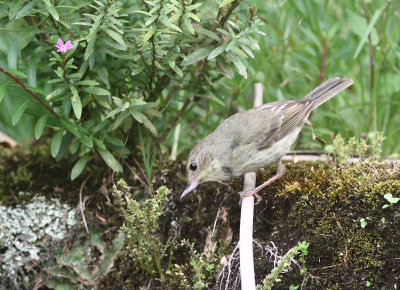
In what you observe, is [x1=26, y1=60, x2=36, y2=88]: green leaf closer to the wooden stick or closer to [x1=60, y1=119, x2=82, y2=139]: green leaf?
[x1=60, y1=119, x2=82, y2=139]: green leaf

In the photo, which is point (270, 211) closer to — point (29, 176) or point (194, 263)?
point (194, 263)

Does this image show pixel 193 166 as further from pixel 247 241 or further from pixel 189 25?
pixel 189 25

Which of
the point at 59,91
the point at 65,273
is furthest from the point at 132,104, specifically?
the point at 65,273

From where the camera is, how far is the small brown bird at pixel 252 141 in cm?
371

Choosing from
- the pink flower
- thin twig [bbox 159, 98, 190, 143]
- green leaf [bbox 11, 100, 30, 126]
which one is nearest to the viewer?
the pink flower

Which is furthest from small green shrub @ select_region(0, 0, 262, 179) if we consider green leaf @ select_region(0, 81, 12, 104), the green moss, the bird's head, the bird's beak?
the green moss

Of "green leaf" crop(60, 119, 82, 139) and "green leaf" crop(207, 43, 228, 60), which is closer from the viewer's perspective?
"green leaf" crop(207, 43, 228, 60)

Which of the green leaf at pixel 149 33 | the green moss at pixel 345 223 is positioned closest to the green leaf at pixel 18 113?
the green leaf at pixel 149 33

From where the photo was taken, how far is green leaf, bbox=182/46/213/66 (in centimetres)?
354

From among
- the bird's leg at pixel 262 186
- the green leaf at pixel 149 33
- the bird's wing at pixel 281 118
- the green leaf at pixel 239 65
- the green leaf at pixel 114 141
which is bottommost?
the bird's leg at pixel 262 186

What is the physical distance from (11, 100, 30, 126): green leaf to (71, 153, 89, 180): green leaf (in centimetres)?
60

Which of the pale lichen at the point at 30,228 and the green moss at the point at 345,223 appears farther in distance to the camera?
the pale lichen at the point at 30,228

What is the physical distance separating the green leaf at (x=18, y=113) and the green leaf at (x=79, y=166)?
600 millimetres

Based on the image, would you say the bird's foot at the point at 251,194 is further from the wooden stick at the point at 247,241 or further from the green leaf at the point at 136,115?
the green leaf at the point at 136,115
